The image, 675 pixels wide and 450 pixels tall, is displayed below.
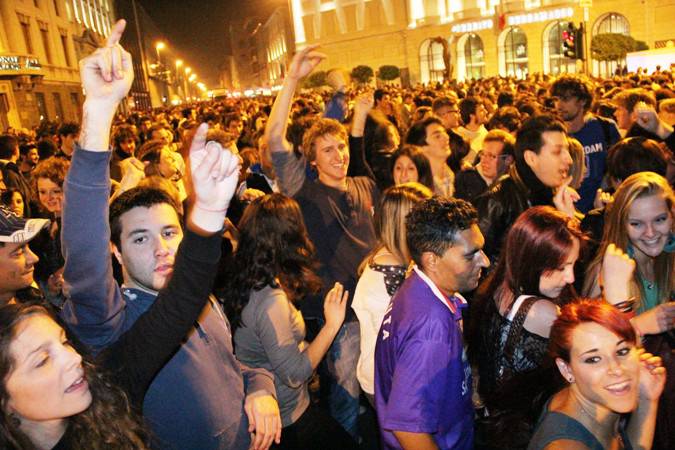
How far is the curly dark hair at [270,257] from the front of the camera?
123 inches

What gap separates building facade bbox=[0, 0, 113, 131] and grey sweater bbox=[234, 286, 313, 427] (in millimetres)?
24516

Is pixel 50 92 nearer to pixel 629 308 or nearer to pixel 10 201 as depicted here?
pixel 10 201

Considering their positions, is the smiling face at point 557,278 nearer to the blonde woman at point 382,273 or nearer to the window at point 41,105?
the blonde woman at point 382,273

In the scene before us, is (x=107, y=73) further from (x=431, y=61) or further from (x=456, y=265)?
(x=431, y=61)

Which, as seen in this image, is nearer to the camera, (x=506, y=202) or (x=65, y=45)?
(x=506, y=202)

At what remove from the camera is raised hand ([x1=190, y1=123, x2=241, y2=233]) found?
160cm

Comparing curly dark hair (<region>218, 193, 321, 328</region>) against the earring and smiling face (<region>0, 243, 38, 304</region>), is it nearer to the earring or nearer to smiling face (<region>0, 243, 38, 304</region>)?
smiling face (<region>0, 243, 38, 304</region>)

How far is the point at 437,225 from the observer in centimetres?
264

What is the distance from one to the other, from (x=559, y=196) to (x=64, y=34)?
39.2 m

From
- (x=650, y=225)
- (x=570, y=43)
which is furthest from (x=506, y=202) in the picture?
(x=570, y=43)

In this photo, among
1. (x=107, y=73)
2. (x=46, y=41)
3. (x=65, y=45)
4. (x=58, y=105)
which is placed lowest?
(x=107, y=73)

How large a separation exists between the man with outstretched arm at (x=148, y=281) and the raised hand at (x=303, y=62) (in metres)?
2.33

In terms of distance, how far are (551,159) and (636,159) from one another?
2.56 ft

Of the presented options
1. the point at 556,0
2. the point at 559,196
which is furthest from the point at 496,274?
the point at 556,0
